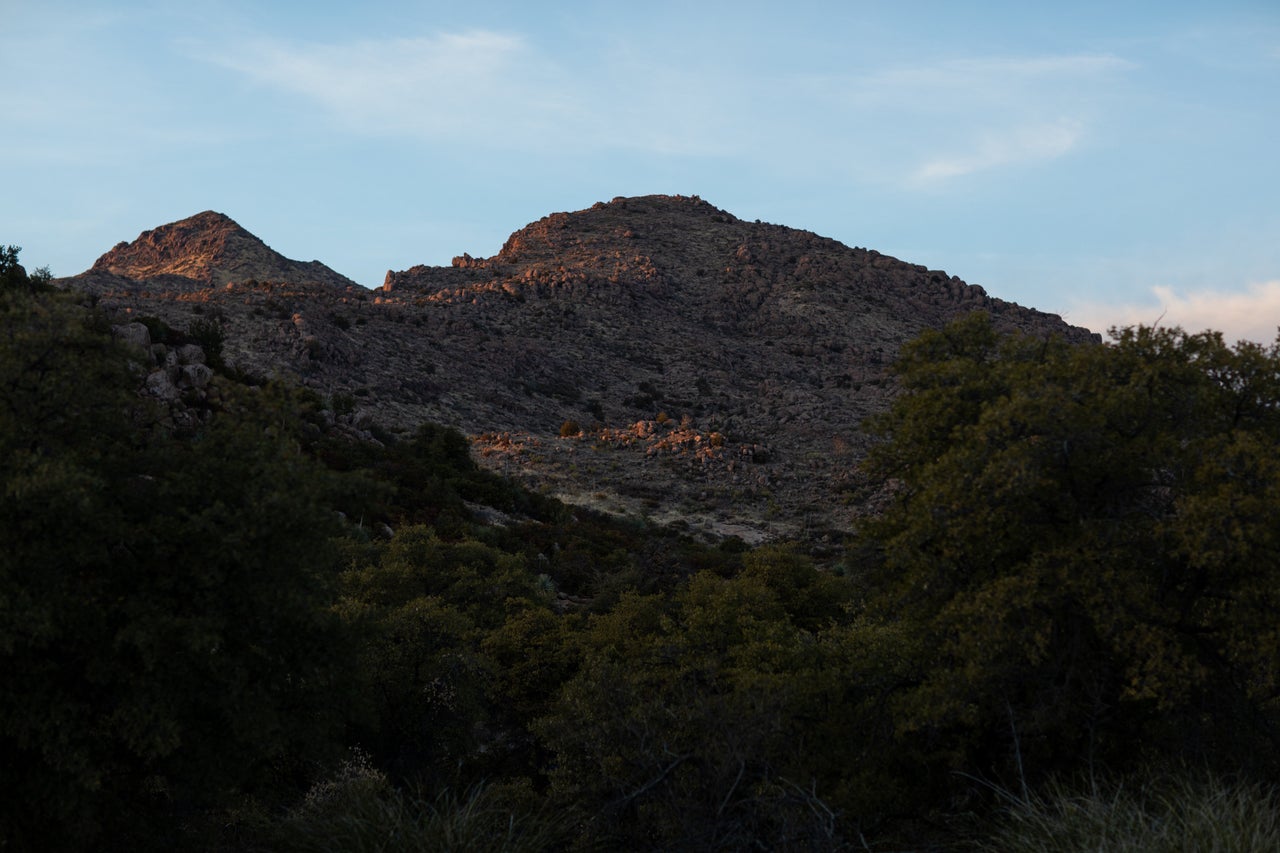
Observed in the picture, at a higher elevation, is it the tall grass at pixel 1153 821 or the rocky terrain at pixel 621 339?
the rocky terrain at pixel 621 339

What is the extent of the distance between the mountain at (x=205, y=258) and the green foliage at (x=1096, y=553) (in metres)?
88.3

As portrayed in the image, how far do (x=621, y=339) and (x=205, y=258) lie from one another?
45.9 meters

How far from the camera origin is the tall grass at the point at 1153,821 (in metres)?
9.72

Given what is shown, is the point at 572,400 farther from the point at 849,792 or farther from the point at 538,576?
the point at 849,792

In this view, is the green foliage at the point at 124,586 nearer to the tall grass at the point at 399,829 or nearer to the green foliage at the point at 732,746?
the tall grass at the point at 399,829

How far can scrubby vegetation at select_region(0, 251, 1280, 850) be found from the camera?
10.3 m

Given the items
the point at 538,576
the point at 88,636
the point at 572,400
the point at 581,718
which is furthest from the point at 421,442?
the point at 88,636

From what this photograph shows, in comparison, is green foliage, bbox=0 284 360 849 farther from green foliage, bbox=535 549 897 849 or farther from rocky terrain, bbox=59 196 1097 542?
rocky terrain, bbox=59 196 1097 542

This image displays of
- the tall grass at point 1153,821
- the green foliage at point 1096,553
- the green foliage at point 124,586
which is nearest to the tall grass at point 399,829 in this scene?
the green foliage at point 124,586

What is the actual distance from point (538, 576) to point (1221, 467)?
22.6 meters

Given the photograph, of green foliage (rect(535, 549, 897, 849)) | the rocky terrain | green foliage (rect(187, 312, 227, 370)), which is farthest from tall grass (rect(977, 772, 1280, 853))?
green foliage (rect(187, 312, 227, 370))

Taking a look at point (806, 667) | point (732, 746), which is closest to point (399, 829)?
point (732, 746)

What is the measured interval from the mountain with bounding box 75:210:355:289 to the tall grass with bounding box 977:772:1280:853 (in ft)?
297

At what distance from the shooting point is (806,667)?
53.7 feet
